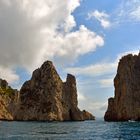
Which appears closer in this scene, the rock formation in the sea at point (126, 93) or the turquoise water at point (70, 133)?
the turquoise water at point (70, 133)

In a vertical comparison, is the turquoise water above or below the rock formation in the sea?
below

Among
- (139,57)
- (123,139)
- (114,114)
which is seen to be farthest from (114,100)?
(123,139)

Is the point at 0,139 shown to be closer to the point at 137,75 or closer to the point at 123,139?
the point at 123,139

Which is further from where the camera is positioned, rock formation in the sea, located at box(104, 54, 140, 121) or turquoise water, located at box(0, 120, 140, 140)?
rock formation in the sea, located at box(104, 54, 140, 121)

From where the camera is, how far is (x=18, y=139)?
69.1 metres

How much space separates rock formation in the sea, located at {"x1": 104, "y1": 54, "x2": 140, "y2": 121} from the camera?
184750mm

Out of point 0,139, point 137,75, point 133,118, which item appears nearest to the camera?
point 0,139

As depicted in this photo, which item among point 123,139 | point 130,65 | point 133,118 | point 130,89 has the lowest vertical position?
point 123,139

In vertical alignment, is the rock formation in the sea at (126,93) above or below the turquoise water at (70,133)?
above

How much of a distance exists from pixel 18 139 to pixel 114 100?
131 m

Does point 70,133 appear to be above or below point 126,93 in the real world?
below

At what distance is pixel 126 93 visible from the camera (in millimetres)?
188375

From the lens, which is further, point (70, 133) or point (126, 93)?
point (126, 93)

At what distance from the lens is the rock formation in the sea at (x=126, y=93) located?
184750 mm
